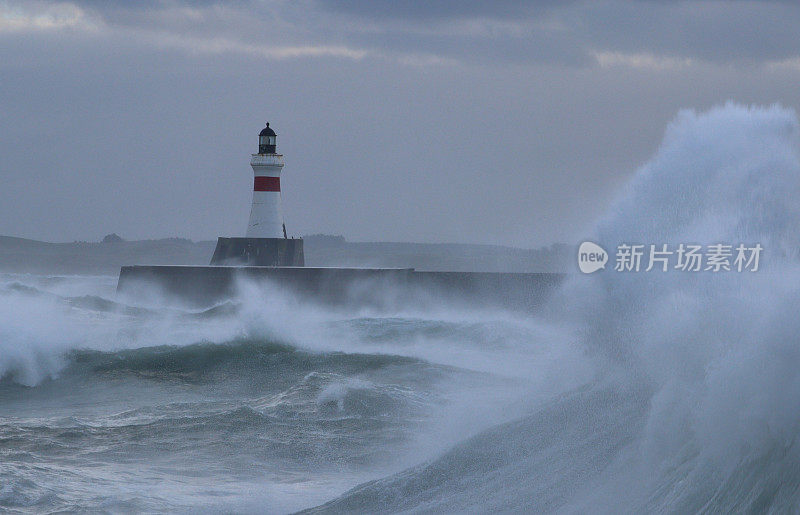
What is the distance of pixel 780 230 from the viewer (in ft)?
21.9

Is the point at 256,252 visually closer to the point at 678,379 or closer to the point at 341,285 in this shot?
the point at 341,285

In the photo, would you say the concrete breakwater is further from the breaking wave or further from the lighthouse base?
the breaking wave

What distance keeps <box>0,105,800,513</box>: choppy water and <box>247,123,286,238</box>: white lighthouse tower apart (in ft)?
34.8

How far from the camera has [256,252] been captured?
23.5 m

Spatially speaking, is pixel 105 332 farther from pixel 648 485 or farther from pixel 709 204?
pixel 648 485

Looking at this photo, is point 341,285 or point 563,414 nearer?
point 563,414

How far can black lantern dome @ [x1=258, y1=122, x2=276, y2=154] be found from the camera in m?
23.6

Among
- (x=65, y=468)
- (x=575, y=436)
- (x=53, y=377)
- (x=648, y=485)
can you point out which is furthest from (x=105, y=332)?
(x=648, y=485)

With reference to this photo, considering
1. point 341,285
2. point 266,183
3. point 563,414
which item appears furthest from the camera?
point 266,183

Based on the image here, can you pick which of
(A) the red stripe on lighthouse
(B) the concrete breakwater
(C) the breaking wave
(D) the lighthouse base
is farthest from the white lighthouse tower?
(C) the breaking wave

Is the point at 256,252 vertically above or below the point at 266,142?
below

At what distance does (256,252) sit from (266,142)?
269 cm

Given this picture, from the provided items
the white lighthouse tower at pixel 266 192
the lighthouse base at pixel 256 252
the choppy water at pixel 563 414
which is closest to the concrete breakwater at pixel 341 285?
the lighthouse base at pixel 256 252

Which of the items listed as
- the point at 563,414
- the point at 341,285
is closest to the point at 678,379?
the point at 563,414
